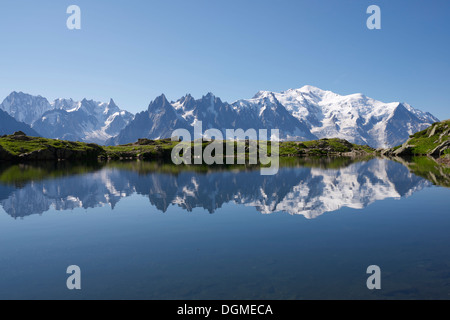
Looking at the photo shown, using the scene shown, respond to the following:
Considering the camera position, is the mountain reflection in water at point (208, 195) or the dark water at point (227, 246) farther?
the mountain reflection in water at point (208, 195)

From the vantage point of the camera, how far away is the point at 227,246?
28047mm

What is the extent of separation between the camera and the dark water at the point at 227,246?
19406 mm

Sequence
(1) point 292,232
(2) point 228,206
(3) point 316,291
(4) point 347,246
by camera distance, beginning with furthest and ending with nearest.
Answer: (2) point 228,206, (1) point 292,232, (4) point 347,246, (3) point 316,291

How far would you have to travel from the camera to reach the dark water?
19406mm

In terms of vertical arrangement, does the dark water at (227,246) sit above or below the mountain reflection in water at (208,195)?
below

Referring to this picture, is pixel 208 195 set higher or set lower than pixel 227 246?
A: higher

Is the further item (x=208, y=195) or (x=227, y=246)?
(x=208, y=195)

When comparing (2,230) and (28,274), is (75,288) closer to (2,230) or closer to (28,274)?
(28,274)

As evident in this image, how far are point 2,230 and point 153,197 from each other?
1030 inches

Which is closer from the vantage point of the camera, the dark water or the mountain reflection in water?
the dark water

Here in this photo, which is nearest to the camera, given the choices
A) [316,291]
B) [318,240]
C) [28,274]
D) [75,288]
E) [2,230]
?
[316,291]
